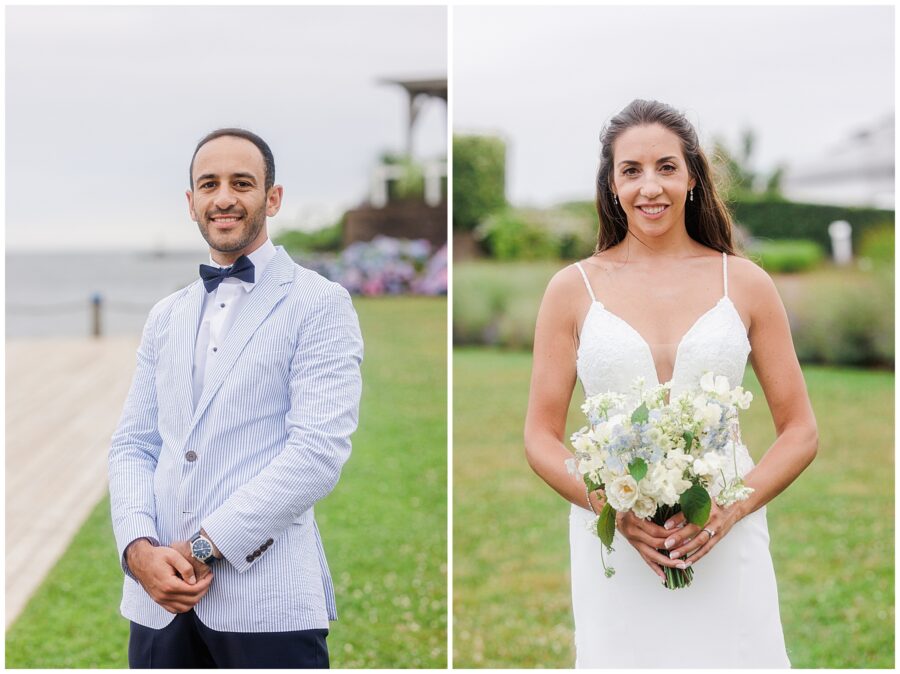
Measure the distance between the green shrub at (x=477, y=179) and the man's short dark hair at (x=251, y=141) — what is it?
11485mm

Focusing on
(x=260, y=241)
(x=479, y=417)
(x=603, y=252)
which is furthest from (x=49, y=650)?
(x=479, y=417)

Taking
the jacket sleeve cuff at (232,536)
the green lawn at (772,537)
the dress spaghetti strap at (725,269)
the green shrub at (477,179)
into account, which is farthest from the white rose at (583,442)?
the green shrub at (477,179)

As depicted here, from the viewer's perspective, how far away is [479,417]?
31.7 ft

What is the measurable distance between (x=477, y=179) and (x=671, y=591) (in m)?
11.7

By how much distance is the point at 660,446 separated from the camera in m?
2.07

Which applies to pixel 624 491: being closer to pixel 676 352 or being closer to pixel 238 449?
pixel 676 352

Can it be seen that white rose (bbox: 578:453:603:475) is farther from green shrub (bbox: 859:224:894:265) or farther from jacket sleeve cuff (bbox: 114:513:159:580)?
green shrub (bbox: 859:224:894:265)

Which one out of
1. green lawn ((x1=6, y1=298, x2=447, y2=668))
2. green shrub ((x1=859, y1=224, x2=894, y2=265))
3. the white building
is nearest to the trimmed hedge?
the white building

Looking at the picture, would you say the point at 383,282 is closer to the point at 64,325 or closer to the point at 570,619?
the point at 570,619

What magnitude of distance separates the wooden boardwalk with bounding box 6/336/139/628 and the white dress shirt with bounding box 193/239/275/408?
2914 mm

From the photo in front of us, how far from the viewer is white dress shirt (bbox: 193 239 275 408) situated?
2346 millimetres

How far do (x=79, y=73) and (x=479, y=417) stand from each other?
502cm

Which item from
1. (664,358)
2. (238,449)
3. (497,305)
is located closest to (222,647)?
(238,449)

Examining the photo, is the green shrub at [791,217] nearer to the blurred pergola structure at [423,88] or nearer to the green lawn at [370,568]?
the blurred pergola structure at [423,88]
